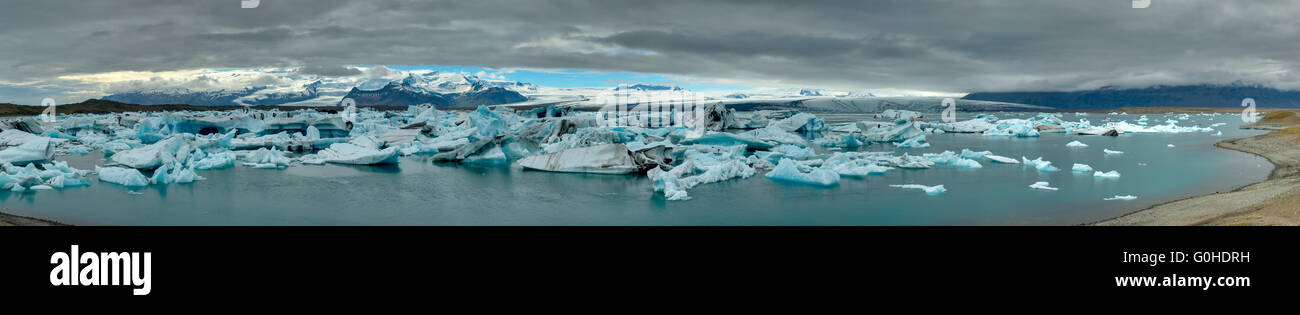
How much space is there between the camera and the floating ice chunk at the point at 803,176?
9.76m

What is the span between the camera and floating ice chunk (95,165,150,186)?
969 cm

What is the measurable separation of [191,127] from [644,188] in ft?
56.7

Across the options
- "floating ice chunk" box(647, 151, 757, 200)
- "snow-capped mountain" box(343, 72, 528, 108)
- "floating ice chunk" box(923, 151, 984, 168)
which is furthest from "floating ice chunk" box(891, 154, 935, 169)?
"snow-capped mountain" box(343, 72, 528, 108)

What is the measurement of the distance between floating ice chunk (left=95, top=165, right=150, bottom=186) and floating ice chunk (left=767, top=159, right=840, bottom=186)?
335 inches

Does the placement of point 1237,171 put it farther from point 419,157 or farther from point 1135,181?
point 419,157

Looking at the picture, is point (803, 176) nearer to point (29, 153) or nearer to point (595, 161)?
point (595, 161)

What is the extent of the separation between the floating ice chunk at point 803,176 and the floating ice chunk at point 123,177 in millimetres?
8507

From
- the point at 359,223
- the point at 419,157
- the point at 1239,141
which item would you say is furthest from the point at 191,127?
the point at 1239,141

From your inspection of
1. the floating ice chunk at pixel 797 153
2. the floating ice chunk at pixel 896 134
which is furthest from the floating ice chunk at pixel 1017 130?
the floating ice chunk at pixel 797 153

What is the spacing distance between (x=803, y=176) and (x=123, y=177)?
922cm

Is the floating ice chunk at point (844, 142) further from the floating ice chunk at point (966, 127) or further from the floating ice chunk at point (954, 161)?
the floating ice chunk at point (966, 127)

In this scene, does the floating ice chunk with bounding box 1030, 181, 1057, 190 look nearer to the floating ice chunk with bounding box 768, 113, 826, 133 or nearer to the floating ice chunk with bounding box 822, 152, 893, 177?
the floating ice chunk with bounding box 822, 152, 893, 177

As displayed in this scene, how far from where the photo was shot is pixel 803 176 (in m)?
9.95

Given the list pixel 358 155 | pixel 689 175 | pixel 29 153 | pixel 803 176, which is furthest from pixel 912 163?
pixel 29 153
